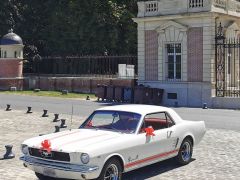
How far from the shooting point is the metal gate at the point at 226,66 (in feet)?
92.1

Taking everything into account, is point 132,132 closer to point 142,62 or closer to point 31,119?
point 31,119

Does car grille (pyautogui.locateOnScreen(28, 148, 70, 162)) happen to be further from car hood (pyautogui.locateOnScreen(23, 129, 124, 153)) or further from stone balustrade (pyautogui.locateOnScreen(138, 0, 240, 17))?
stone balustrade (pyautogui.locateOnScreen(138, 0, 240, 17))

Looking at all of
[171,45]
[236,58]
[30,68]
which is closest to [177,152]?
[171,45]

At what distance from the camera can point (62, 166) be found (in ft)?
27.7

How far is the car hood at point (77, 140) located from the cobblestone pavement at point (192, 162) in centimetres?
106

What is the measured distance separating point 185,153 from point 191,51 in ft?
60.6

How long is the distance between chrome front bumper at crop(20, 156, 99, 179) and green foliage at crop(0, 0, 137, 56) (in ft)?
108

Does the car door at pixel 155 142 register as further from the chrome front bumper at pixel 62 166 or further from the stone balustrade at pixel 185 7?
the stone balustrade at pixel 185 7

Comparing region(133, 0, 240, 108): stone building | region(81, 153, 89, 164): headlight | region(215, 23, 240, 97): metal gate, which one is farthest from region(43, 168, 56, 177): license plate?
region(215, 23, 240, 97): metal gate

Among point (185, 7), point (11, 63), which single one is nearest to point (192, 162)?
point (185, 7)

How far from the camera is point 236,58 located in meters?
31.8

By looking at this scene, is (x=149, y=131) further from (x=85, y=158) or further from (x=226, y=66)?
(x=226, y=66)

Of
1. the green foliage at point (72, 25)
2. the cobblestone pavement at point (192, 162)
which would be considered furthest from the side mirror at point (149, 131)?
the green foliage at point (72, 25)

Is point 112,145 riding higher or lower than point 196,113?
higher
